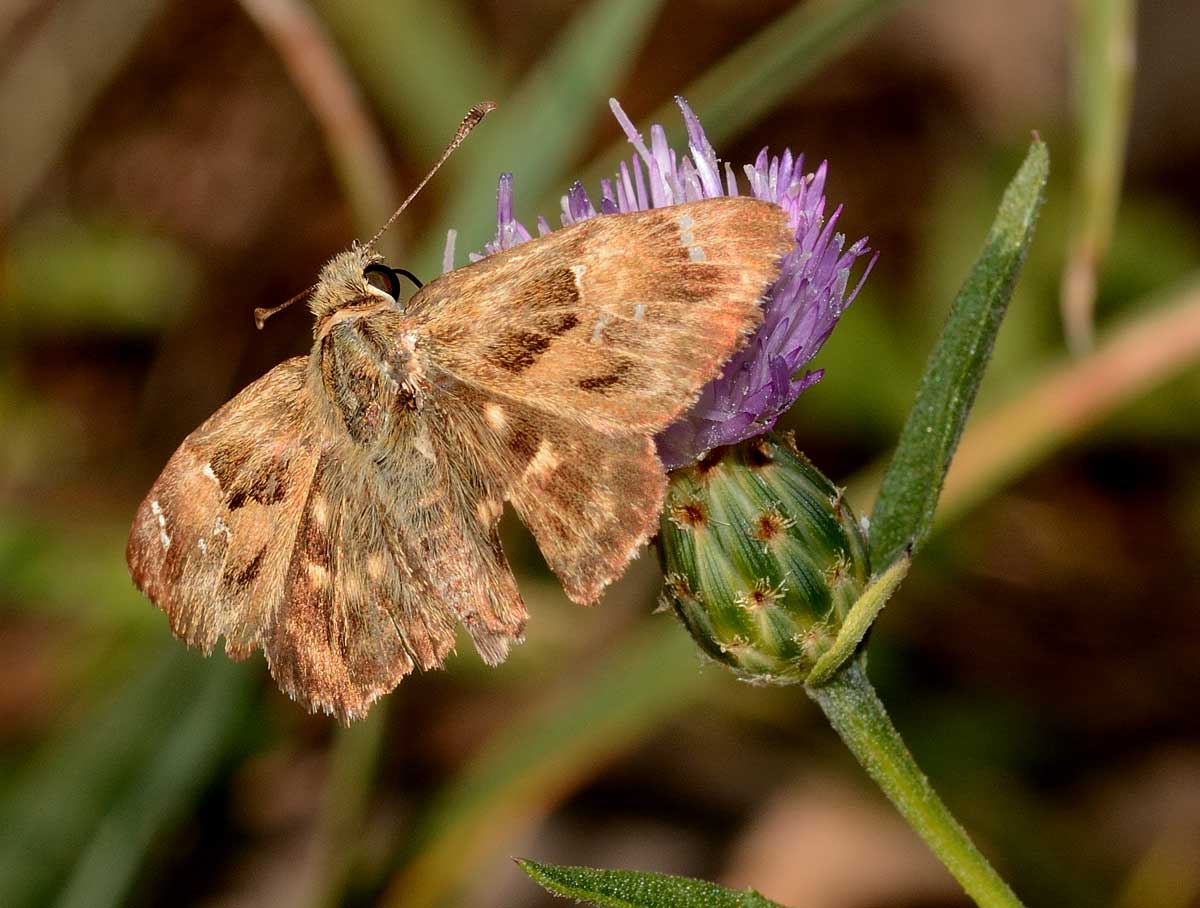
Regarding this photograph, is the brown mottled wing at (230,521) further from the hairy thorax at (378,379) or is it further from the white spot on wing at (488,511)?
the white spot on wing at (488,511)

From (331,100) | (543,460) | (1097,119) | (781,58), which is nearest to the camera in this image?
(543,460)

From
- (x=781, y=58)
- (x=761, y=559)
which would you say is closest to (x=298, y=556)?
(x=761, y=559)

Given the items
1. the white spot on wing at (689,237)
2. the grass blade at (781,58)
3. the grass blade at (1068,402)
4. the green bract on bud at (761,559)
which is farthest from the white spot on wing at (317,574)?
the grass blade at (1068,402)

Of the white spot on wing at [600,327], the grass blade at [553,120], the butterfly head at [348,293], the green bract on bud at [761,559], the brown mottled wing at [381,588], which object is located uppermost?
the butterfly head at [348,293]

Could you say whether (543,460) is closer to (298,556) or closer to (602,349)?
(602,349)

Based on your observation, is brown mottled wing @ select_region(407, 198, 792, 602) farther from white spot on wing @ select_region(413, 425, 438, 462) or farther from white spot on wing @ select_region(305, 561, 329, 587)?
white spot on wing @ select_region(305, 561, 329, 587)

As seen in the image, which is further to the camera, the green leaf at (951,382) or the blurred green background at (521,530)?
the blurred green background at (521,530)
